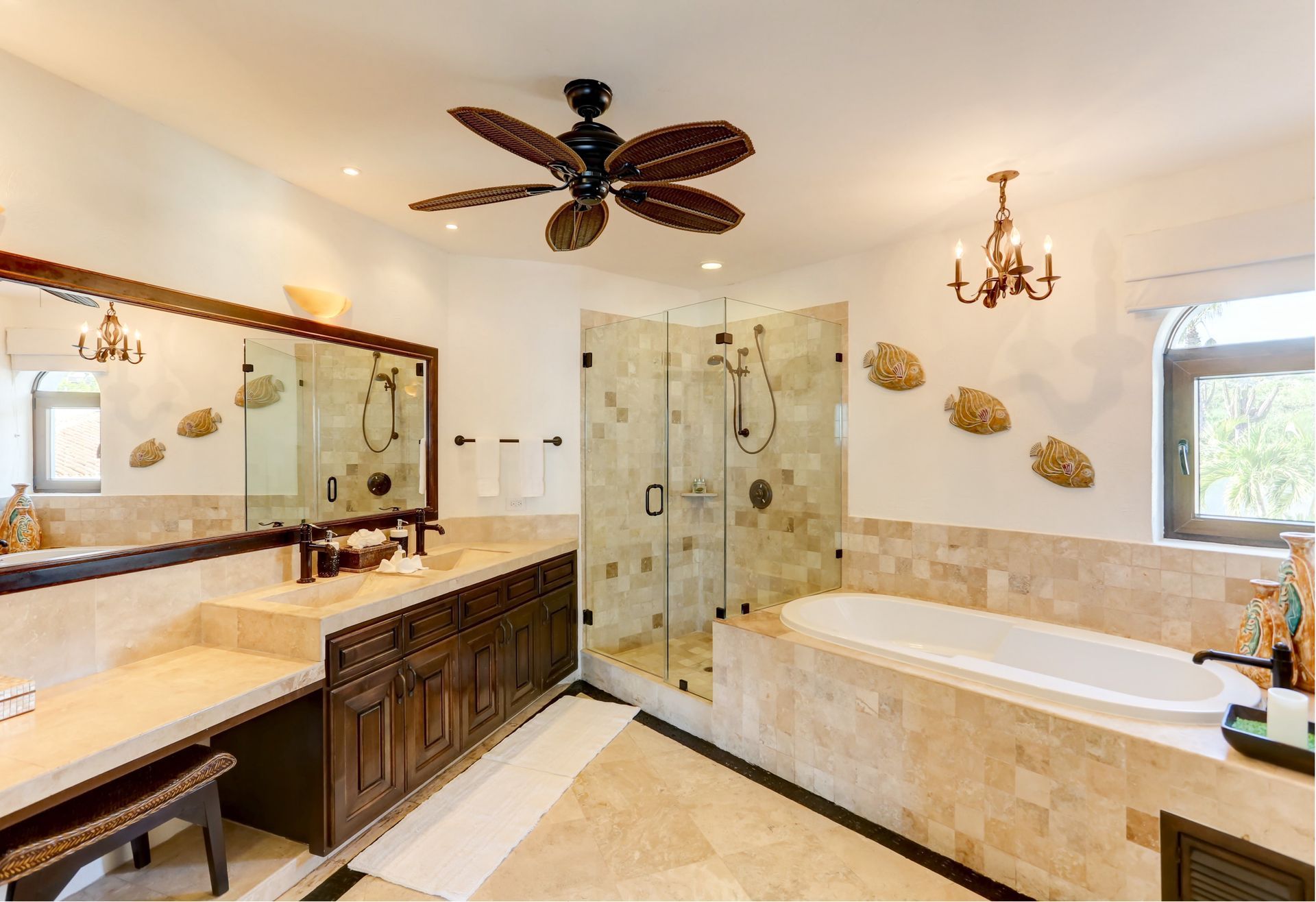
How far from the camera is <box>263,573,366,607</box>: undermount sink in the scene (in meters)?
2.32

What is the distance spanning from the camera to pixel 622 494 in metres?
3.72

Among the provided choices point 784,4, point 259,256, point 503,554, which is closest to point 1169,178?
point 784,4

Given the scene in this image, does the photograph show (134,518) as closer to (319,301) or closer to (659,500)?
(319,301)

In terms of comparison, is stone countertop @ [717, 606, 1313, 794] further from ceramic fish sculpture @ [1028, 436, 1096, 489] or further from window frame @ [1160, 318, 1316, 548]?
ceramic fish sculpture @ [1028, 436, 1096, 489]

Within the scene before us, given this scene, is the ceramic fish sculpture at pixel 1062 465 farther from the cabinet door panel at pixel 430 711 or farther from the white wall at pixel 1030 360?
the cabinet door panel at pixel 430 711

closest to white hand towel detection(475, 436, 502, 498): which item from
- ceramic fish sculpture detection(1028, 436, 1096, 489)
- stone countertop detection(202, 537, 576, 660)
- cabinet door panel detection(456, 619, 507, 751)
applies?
stone countertop detection(202, 537, 576, 660)

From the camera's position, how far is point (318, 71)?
1730mm

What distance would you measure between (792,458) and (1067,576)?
1446 mm

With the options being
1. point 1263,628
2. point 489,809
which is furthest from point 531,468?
point 1263,628

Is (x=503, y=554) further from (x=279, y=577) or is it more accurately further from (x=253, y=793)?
(x=253, y=793)

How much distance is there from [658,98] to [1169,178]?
87.7 inches

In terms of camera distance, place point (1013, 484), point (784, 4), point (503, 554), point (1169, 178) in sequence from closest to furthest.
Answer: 1. point (784, 4)
2. point (1169, 178)
3. point (1013, 484)
4. point (503, 554)

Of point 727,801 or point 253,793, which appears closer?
point 253,793

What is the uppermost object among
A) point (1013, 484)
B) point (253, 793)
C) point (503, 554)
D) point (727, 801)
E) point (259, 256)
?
point (259, 256)
